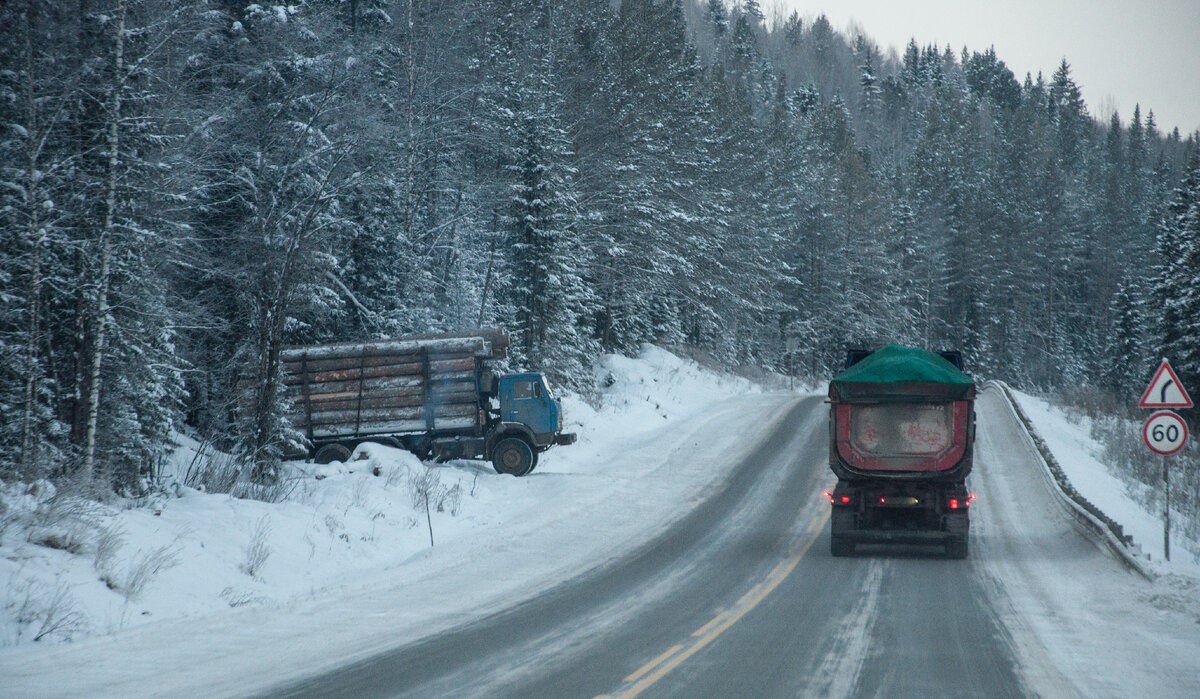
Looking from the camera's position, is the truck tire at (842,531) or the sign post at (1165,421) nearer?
the sign post at (1165,421)

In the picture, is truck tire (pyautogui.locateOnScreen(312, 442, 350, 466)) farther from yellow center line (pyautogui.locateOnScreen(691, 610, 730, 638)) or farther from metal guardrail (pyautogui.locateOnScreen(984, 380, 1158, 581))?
metal guardrail (pyautogui.locateOnScreen(984, 380, 1158, 581))

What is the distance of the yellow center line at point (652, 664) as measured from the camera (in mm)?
7352

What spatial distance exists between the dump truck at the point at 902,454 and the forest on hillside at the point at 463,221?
10.5 m

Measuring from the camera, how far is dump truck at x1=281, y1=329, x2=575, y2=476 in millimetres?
21359

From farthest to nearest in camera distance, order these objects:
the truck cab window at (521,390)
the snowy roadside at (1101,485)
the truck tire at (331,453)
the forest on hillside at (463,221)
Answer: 1. the truck cab window at (521,390)
2. the truck tire at (331,453)
3. the forest on hillside at (463,221)
4. the snowy roadside at (1101,485)

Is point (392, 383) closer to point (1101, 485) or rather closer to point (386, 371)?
point (386, 371)

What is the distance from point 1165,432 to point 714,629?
24.5 ft

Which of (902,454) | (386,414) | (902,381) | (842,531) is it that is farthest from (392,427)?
(902,381)

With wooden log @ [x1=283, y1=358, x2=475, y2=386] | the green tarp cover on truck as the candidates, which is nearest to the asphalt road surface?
the green tarp cover on truck

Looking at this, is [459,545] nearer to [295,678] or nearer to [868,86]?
[295,678]

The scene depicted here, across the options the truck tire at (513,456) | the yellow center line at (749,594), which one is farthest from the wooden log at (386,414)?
the yellow center line at (749,594)

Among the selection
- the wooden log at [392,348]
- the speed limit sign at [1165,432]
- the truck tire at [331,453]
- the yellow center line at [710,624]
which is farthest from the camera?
the wooden log at [392,348]

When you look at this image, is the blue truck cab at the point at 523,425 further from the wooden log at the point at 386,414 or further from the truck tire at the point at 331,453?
the truck tire at the point at 331,453

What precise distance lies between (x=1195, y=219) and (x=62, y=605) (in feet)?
138
